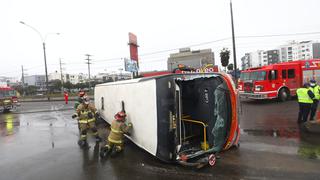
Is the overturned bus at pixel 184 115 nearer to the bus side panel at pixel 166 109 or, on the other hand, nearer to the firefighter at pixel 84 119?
the bus side panel at pixel 166 109

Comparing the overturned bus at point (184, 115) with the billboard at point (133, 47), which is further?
the billboard at point (133, 47)

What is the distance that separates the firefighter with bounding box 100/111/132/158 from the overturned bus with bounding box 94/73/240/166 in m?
0.24

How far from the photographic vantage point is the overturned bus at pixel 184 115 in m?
4.93

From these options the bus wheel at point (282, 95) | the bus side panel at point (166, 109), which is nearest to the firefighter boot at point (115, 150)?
the bus side panel at point (166, 109)

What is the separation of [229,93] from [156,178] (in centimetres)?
271

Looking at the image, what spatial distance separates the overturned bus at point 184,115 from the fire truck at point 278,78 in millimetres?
10372

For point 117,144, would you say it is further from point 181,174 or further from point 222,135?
point 222,135

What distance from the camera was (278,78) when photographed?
610 inches

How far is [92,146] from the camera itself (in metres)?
7.71

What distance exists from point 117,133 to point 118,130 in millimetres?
98

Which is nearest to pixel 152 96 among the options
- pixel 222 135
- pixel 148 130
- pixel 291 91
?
pixel 148 130

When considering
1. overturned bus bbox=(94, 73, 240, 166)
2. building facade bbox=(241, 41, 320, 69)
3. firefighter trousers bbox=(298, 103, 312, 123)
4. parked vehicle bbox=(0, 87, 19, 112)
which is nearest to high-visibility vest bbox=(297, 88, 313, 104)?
firefighter trousers bbox=(298, 103, 312, 123)

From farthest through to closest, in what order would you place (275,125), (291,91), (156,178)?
1. (291,91)
2. (275,125)
3. (156,178)

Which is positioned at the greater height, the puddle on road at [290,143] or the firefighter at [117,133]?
the firefighter at [117,133]
